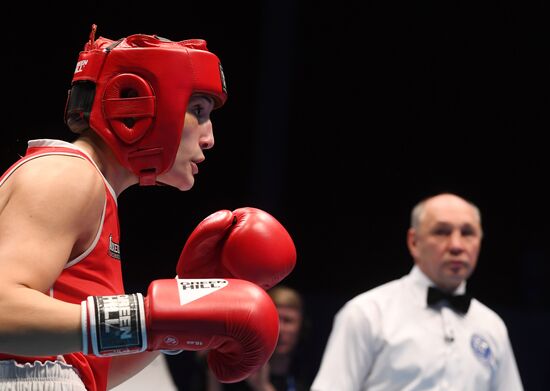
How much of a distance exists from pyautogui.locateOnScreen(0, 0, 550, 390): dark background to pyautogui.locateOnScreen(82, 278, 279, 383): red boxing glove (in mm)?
3701

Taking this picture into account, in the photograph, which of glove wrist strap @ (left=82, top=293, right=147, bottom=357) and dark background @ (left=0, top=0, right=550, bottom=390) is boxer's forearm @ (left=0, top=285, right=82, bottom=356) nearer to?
glove wrist strap @ (left=82, top=293, right=147, bottom=357)

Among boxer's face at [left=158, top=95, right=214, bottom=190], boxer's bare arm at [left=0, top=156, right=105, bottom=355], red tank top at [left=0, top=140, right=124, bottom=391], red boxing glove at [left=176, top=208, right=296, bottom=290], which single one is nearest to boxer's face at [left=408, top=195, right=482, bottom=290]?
red boxing glove at [left=176, top=208, right=296, bottom=290]

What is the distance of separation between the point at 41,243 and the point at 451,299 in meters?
2.61

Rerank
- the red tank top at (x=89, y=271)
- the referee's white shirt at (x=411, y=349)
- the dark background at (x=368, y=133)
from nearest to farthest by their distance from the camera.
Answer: the red tank top at (x=89, y=271) < the referee's white shirt at (x=411, y=349) < the dark background at (x=368, y=133)

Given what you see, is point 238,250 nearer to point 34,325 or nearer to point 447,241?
point 34,325

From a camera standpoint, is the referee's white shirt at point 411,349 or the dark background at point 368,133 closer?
the referee's white shirt at point 411,349

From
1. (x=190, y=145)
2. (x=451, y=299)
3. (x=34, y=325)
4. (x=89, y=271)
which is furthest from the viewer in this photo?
(x=451, y=299)

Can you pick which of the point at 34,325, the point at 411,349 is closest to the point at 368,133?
the point at 411,349

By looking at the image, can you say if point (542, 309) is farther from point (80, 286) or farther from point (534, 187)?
point (80, 286)

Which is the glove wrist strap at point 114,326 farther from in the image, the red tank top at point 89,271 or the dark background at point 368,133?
the dark background at point 368,133

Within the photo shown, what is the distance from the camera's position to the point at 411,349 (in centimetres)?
346

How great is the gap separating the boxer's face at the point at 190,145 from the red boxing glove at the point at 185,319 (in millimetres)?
355

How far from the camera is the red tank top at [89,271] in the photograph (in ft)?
5.01

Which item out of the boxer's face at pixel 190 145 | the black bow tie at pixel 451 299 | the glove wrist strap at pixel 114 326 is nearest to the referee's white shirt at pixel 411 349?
the black bow tie at pixel 451 299
